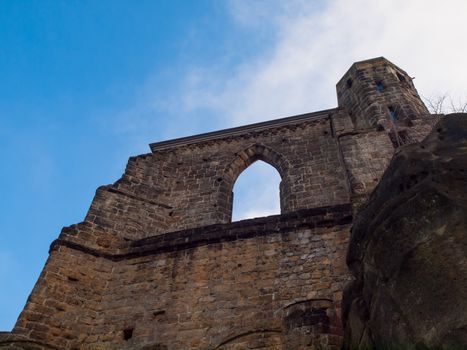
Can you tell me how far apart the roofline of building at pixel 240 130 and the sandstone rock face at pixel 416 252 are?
7570mm

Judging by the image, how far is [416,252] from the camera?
4.77 meters

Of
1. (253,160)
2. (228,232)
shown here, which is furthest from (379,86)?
(228,232)

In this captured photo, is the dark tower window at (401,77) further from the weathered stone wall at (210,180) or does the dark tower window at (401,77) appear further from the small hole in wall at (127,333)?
the small hole in wall at (127,333)

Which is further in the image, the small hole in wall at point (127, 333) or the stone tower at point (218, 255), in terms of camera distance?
the small hole in wall at point (127, 333)

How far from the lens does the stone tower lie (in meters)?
7.60

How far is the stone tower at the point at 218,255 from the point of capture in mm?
7598

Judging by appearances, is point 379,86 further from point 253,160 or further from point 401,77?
point 253,160

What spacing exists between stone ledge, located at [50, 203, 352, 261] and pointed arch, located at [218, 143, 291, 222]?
151 centimetres

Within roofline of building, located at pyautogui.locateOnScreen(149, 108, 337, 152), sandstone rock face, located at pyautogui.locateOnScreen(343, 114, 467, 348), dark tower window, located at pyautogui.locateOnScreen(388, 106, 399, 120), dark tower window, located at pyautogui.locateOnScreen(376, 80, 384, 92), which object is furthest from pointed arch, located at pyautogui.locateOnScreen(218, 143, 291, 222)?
sandstone rock face, located at pyautogui.locateOnScreen(343, 114, 467, 348)

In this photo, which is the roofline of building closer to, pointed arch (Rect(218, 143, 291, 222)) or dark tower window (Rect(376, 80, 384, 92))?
pointed arch (Rect(218, 143, 291, 222))

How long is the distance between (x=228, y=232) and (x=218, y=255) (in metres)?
0.49

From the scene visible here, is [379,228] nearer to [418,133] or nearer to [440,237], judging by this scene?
[440,237]

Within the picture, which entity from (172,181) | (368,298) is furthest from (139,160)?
(368,298)

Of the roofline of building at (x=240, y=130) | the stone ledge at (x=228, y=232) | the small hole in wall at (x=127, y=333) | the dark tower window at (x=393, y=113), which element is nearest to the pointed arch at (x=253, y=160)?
the roofline of building at (x=240, y=130)
